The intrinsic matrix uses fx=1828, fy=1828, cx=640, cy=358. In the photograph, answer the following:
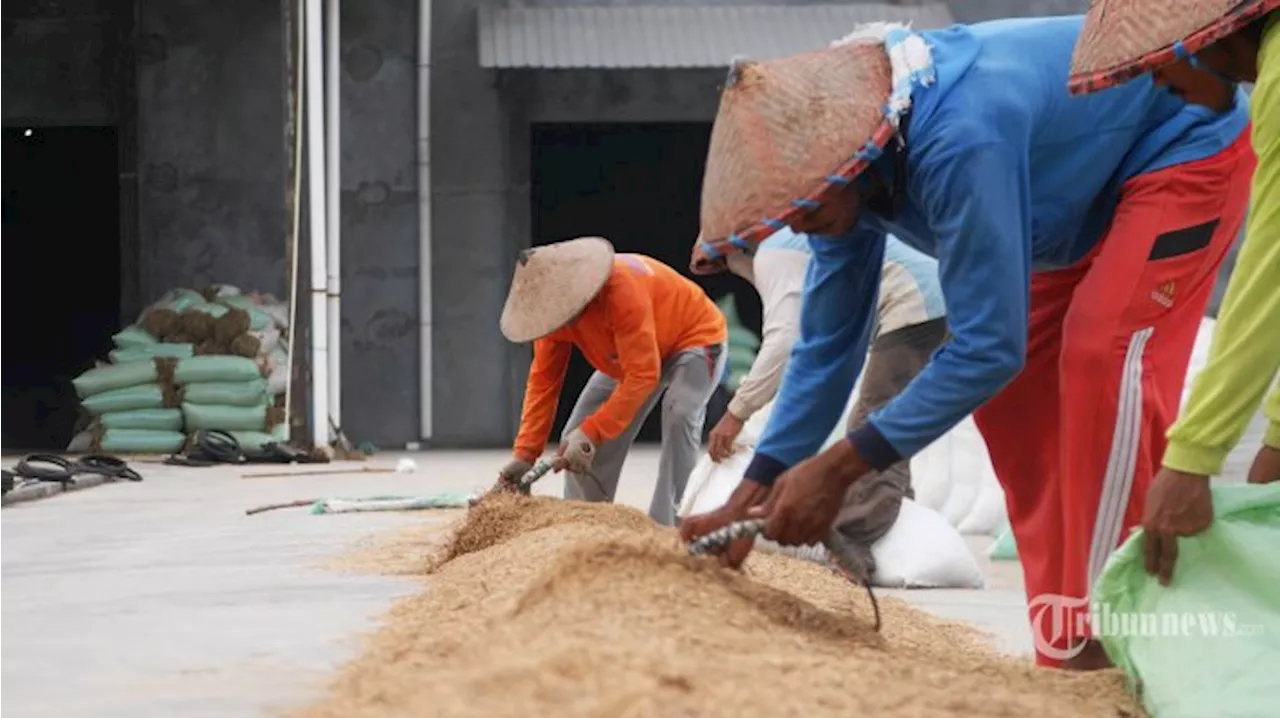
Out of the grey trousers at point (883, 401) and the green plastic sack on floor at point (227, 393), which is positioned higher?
the grey trousers at point (883, 401)

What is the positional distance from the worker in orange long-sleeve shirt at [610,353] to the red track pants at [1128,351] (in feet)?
7.84

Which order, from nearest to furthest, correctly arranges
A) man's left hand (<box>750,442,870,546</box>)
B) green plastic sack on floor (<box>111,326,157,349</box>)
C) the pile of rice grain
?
the pile of rice grain, man's left hand (<box>750,442,870,546</box>), green plastic sack on floor (<box>111,326,157,349</box>)

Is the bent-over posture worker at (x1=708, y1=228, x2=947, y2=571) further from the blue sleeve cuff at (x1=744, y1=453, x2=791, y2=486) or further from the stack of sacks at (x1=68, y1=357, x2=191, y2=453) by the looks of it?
the stack of sacks at (x1=68, y1=357, x2=191, y2=453)

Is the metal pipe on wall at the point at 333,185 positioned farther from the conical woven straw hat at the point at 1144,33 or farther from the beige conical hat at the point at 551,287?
the conical woven straw hat at the point at 1144,33

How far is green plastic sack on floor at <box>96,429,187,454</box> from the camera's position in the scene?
39.4 ft

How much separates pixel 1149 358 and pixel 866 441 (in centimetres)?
57

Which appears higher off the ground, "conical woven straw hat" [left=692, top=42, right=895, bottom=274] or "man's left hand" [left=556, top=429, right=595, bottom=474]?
"conical woven straw hat" [left=692, top=42, right=895, bottom=274]

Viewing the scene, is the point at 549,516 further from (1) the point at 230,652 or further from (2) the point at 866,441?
(2) the point at 866,441

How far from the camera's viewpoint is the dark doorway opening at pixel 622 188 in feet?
57.5

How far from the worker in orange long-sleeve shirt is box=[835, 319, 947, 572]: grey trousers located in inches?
31.7

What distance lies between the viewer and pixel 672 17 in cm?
1284

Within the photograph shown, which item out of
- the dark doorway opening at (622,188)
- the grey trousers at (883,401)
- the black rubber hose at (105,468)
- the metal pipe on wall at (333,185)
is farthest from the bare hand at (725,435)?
the dark doorway opening at (622,188)

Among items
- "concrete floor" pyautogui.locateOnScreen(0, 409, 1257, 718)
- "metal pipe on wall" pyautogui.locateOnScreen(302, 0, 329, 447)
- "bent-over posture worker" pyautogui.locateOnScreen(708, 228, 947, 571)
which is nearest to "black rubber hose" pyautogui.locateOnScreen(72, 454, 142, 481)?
"concrete floor" pyautogui.locateOnScreen(0, 409, 1257, 718)

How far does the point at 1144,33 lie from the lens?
2.50 metres
